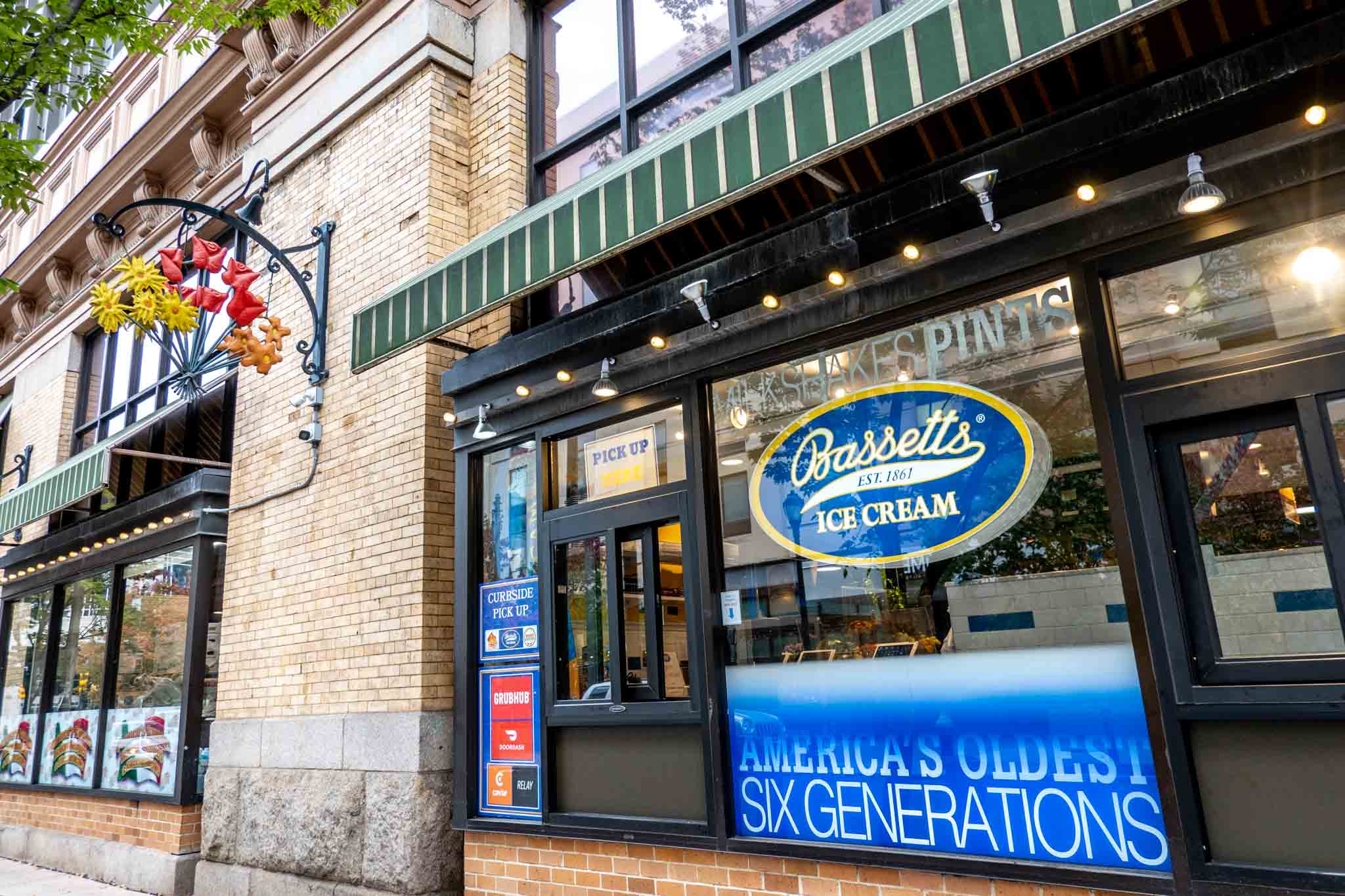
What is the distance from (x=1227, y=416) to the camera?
3809 mm

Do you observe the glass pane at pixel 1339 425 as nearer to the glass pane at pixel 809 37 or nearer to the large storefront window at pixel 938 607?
the large storefront window at pixel 938 607

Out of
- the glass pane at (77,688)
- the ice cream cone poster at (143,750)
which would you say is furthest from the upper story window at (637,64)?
the glass pane at (77,688)

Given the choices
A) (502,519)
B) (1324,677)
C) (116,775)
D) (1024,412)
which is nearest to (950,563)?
(1024,412)

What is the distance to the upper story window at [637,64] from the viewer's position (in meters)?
6.22

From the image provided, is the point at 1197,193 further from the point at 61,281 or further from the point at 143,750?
the point at 61,281

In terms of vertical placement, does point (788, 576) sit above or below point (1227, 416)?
below

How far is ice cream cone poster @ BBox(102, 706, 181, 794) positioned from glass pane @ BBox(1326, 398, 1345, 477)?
948 centimetres

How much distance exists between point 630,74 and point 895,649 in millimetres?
4949

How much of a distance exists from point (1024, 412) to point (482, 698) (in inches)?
163

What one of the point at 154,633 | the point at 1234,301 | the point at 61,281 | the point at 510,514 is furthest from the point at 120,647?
the point at 1234,301

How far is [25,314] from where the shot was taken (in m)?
15.1

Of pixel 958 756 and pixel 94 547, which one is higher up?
pixel 94 547

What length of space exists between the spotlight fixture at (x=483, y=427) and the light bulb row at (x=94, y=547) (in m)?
4.54

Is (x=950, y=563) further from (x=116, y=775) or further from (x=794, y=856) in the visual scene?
(x=116, y=775)
